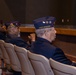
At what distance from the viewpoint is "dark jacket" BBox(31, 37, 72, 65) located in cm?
197

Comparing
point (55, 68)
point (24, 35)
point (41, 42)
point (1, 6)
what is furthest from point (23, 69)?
point (1, 6)

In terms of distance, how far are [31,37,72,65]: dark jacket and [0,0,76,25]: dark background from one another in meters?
5.60

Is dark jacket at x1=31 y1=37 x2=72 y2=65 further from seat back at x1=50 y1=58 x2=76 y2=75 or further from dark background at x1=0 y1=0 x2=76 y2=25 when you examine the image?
dark background at x1=0 y1=0 x2=76 y2=25

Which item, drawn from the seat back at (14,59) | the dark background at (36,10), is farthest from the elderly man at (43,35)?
the dark background at (36,10)

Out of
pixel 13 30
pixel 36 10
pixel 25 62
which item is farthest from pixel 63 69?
pixel 36 10

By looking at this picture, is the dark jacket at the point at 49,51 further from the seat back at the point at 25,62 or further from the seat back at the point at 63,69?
the seat back at the point at 63,69

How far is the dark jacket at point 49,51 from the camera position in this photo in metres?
1.97

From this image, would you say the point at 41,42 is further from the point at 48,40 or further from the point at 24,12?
the point at 24,12

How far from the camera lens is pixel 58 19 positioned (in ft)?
31.6

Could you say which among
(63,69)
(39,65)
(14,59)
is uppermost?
(63,69)

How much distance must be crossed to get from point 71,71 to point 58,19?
8.26 m

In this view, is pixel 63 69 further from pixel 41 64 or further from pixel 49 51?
pixel 49 51

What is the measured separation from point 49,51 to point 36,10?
649 centimetres

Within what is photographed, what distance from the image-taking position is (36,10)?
843 cm
